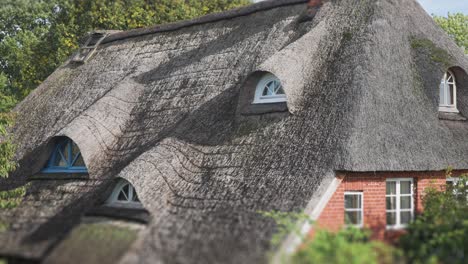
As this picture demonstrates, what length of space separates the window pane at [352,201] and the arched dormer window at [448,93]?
3.94 metres

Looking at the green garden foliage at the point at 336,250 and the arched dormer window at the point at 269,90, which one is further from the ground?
the arched dormer window at the point at 269,90

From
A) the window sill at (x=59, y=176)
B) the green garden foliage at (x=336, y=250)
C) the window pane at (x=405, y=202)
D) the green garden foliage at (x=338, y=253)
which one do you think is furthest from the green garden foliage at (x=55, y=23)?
the green garden foliage at (x=338, y=253)

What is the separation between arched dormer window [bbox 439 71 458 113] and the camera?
44.8ft

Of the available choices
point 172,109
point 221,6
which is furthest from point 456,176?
point 221,6

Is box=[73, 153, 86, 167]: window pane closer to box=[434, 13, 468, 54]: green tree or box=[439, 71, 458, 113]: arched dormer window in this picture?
box=[439, 71, 458, 113]: arched dormer window

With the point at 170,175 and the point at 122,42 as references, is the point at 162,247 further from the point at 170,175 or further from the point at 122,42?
the point at 122,42

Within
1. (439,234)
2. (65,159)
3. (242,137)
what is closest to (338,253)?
(439,234)

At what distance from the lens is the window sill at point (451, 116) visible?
42.9 ft

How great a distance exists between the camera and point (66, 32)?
99.6 feet

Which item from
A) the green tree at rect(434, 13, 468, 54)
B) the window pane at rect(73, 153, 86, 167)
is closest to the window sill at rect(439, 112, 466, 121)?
the window pane at rect(73, 153, 86, 167)

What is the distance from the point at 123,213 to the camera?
11250mm

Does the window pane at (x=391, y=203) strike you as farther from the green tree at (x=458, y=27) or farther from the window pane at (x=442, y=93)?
the green tree at (x=458, y=27)

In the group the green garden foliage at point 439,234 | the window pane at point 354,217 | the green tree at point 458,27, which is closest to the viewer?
the green garden foliage at point 439,234

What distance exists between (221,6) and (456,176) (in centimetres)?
2253
